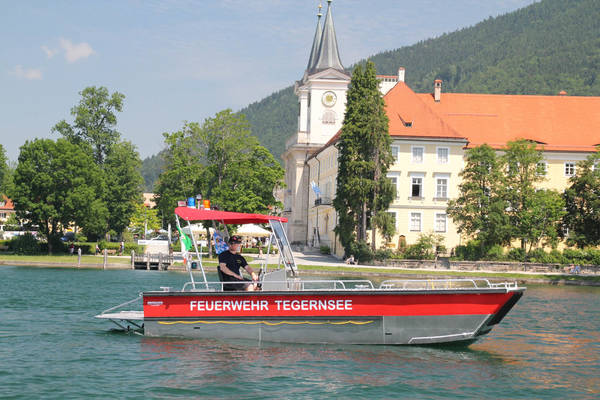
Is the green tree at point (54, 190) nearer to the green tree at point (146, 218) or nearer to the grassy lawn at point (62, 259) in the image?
the grassy lawn at point (62, 259)

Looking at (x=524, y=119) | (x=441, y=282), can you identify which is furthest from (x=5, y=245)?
(x=441, y=282)

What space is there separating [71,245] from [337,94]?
3991cm

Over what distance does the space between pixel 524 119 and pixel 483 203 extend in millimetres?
15672

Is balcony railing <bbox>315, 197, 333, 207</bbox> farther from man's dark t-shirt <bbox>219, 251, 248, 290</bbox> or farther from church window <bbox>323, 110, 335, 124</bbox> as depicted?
man's dark t-shirt <bbox>219, 251, 248, 290</bbox>

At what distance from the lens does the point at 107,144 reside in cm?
7831

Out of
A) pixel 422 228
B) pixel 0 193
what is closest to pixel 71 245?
pixel 0 193

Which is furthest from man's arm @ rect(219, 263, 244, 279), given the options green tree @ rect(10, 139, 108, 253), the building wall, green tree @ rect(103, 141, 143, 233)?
green tree @ rect(103, 141, 143, 233)

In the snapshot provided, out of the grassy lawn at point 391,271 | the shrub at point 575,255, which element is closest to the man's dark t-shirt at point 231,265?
the grassy lawn at point 391,271

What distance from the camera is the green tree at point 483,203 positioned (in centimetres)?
5738

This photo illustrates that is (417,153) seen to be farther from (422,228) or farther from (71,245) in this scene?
(71,245)

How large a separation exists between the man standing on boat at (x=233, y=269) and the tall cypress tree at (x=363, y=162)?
40.3 m

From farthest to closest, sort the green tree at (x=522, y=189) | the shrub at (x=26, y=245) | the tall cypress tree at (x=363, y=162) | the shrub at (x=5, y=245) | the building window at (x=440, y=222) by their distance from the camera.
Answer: the building window at (x=440, y=222)
the shrub at (x=5, y=245)
the shrub at (x=26, y=245)
the green tree at (x=522, y=189)
the tall cypress tree at (x=363, y=162)

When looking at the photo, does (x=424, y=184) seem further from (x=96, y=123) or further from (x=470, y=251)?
(x=96, y=123)

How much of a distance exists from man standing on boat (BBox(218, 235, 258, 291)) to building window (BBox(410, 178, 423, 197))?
164 feet
